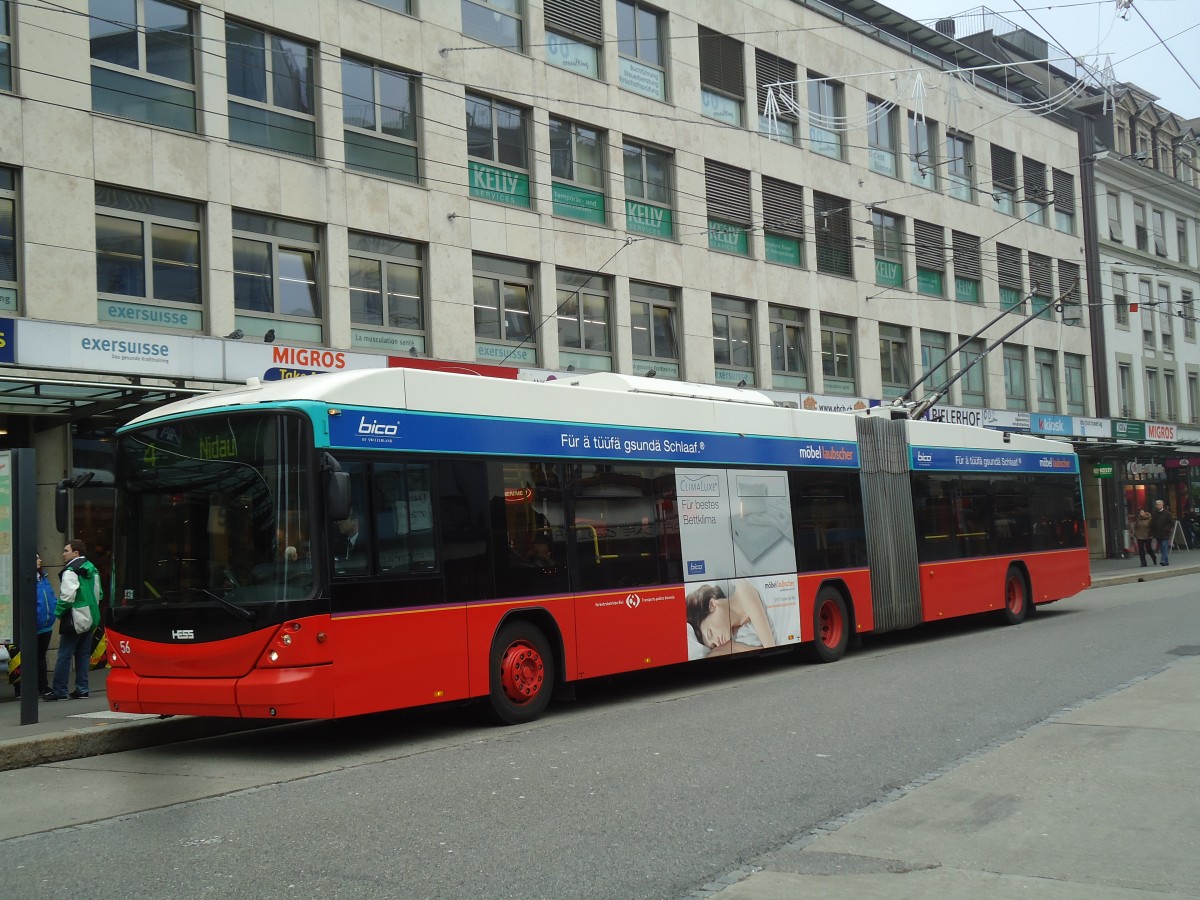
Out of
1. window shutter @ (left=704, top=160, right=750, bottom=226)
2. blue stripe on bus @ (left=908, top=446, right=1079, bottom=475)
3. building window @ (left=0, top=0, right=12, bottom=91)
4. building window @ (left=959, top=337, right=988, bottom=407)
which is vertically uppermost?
window shutter @ (left=704, top=160, right=750, bottom=226)

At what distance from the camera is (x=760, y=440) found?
15.1 meters

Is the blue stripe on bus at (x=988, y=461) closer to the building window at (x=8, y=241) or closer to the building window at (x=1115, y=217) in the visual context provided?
the building window at (x=8, y=241)

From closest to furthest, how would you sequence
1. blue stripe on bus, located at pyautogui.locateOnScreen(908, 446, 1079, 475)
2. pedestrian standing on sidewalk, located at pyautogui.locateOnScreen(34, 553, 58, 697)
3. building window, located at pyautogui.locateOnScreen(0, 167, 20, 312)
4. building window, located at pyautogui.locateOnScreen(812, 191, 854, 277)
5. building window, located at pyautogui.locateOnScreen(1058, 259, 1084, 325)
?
1. pedestrian standing on sidewalk, located at pyautogui.locateOnScreen(34, 553, 58, 697)
2. building window, located at pyautogui.locateOnScreen(0, 167, 20, 312)
3. blue stripe on bus, located at pyautogui.locateOnScreen(908, 446, 1079, 475)
4. building window, located at pyautogui.locateOnScreen(812, 191, 854, 277)
5. building window, located at pyautogui.locateOnScreen(1058, 259, 1084, 325)

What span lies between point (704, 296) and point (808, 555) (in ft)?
41.6

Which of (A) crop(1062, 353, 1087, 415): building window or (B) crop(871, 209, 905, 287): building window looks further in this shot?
(A) crop(1062, 353, 1087, 415): building window

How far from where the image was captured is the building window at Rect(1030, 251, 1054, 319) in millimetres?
39781

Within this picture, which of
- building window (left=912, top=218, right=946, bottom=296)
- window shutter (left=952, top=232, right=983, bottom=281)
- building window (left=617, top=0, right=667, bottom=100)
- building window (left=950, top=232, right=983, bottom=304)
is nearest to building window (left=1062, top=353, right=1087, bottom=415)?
building window (left=950, top=232, right=983, bottom=304)

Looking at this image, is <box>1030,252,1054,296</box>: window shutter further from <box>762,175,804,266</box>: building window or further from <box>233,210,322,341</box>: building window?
<box>233,210,322,341</box>: building window

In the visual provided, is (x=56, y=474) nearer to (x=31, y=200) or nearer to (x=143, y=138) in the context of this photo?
(x=31, y=200)

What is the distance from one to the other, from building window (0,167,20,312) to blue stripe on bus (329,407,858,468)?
337 inches

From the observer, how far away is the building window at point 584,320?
24.5 m

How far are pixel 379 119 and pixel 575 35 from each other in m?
5.54

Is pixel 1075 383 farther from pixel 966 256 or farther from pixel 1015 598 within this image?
pixel 1015 598

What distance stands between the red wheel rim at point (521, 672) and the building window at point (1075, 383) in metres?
33.8
